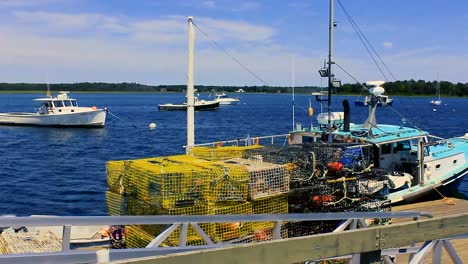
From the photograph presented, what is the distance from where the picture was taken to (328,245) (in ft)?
9.88

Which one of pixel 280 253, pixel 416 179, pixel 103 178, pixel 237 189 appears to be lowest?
pixel 103 178

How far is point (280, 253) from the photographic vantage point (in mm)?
2832

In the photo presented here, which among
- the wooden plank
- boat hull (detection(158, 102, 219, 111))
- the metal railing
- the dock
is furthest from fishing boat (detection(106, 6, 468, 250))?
boat hull (detection(158, 102, 219, 111))

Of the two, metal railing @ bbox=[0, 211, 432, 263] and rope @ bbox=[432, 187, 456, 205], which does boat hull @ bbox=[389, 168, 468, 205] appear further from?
metal railing @ bbox=[0, 211, 432, 263]

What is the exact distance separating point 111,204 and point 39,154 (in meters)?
29.1

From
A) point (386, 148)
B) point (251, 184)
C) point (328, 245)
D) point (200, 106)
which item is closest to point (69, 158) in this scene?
point (386, 148)

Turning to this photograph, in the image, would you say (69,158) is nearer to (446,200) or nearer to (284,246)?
(446,200)

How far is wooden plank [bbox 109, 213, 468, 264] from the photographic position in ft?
8.44

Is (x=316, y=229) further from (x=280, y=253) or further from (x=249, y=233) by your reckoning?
(x=280, y=253)

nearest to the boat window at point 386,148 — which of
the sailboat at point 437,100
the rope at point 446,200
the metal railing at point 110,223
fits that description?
the rope at point 446,200

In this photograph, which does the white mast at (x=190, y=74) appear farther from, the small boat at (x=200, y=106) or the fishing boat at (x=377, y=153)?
the small boat at (x=200, y=106)

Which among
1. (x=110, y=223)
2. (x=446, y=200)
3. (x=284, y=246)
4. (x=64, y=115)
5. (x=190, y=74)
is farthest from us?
(x=64, y=115)

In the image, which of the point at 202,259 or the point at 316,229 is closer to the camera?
the point at 202,259

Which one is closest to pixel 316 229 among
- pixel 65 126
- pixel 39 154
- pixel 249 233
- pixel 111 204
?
pixel 249 233
